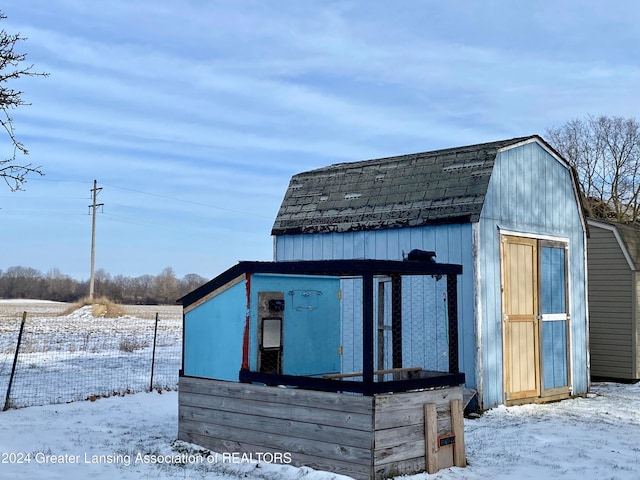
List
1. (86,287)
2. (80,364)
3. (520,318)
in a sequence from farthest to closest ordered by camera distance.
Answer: (86,287), (80,364), (520,318)

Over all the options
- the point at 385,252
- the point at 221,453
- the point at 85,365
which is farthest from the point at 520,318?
the point at 85,365

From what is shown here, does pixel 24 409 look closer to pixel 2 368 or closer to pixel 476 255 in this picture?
pixel 2 368

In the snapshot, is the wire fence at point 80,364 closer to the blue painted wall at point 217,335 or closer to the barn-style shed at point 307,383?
the blue painted wall at point 217,335

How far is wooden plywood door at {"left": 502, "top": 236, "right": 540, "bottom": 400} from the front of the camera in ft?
40.5

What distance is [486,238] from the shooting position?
11.9 m

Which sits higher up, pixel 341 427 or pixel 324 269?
pixel 324 269

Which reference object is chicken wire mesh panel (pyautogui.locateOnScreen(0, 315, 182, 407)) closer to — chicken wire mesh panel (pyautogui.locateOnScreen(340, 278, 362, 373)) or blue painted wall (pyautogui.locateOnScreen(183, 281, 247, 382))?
chicken wire mesh panel (pyautogui.locateOnScreen(340, 278, 362, 373))

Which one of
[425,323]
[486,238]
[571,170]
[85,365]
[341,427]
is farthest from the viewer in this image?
[85,365]

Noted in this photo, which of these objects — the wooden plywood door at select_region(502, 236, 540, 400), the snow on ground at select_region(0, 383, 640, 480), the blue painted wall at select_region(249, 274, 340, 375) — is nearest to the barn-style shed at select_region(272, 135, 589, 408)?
the wooden plywood door at select_region(502, 236, 540, 400)

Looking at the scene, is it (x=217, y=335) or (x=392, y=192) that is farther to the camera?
(x=392, y=192)

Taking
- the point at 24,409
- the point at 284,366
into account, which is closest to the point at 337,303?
the point at 284,366

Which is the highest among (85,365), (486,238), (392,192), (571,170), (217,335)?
(571,170)

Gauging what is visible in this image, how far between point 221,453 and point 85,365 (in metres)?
10.3

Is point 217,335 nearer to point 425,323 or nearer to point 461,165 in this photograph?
point 425,323
